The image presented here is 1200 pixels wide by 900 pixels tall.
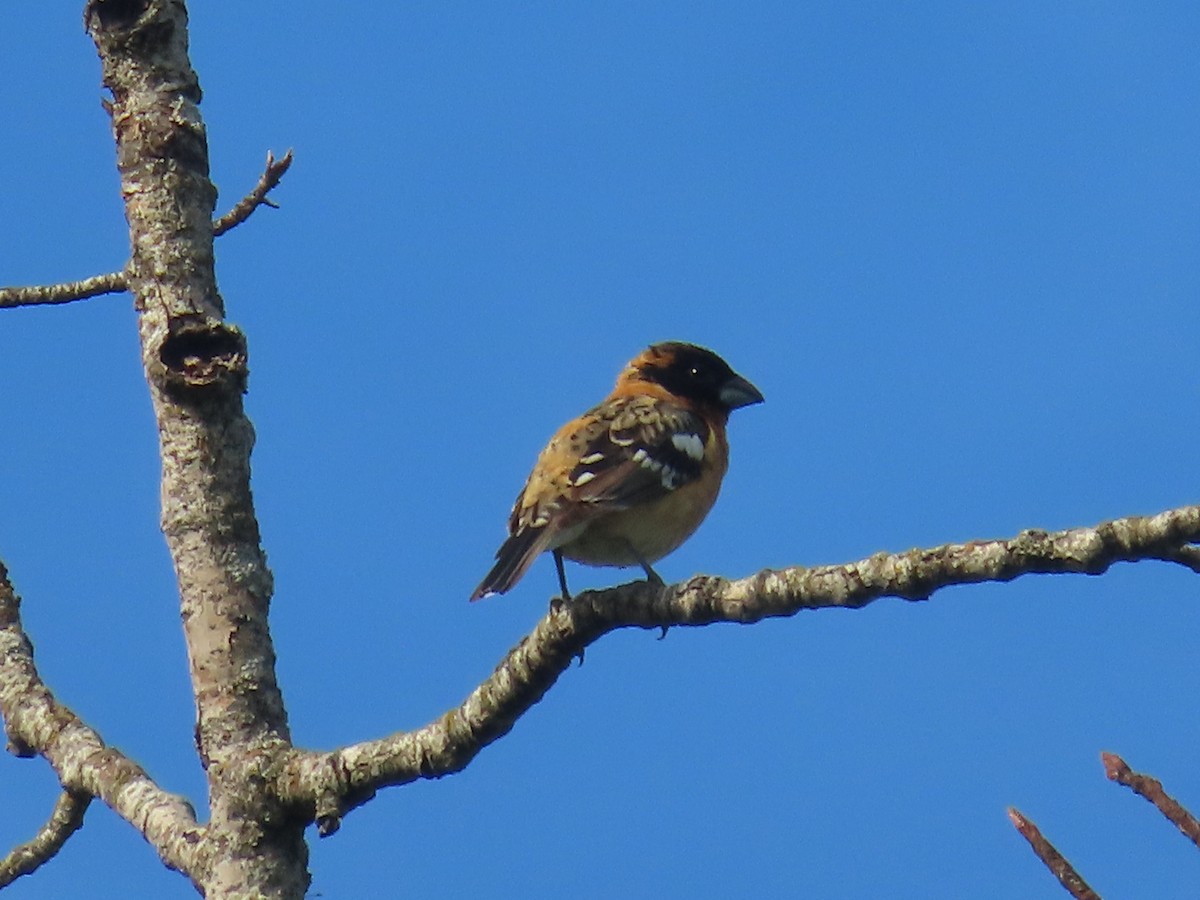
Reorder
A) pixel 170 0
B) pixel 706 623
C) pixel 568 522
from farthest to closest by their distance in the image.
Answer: pixel 568 522, pixel 170 0, pixel 706 623

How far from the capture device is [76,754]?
4.85 metres

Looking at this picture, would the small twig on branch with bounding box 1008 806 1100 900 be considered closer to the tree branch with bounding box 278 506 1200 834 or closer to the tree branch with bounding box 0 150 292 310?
the tree branch with bounding box 278 506 1200 834

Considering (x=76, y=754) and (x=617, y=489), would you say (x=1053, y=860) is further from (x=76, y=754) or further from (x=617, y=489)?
(x=617, y=489)

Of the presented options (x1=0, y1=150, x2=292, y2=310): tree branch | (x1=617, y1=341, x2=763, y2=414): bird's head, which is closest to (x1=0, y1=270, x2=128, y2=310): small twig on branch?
(x1=0, y1=150, x2=292, y2=310): tree branch

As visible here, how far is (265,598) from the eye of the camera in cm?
478

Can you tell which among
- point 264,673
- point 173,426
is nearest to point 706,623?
point 264,673

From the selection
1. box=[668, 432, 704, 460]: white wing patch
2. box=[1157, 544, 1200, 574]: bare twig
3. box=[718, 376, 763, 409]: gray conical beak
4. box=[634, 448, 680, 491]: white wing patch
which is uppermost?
box=[718, 376, 763, 409]: gray conical beak

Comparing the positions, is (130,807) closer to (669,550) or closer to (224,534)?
(224,534)

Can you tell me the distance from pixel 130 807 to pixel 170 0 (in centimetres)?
221

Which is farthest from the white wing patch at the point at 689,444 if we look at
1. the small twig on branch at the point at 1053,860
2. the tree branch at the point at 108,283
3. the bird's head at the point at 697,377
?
the small twig on branch at the point at 1053,860

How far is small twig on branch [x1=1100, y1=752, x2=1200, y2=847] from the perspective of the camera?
2.87m

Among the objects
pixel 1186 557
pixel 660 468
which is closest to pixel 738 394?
pixel 660 468

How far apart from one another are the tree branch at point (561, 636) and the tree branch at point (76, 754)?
300 mm

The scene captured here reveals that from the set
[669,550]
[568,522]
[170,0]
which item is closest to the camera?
[170,0]
